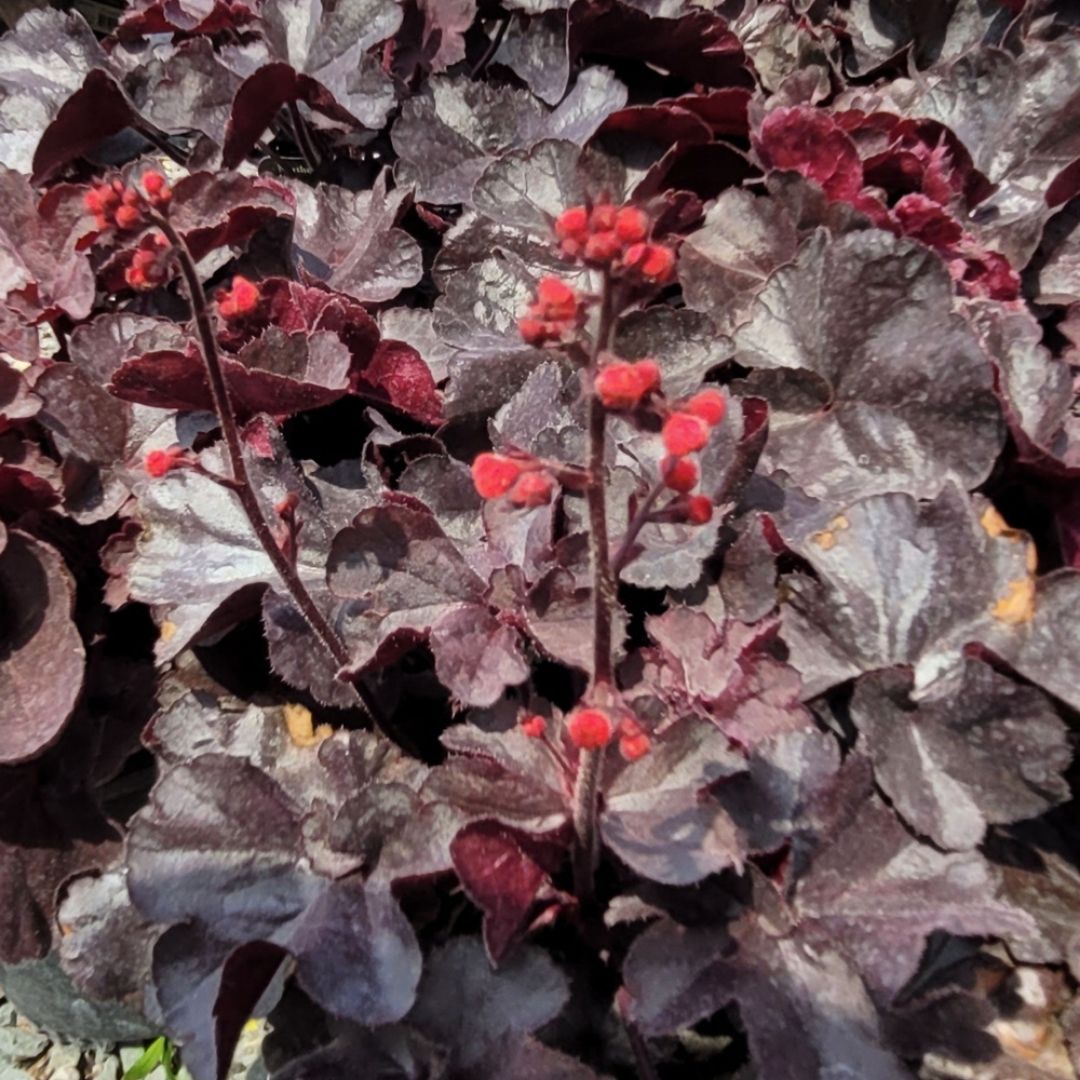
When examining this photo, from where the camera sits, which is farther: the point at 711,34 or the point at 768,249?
the point at 711,34

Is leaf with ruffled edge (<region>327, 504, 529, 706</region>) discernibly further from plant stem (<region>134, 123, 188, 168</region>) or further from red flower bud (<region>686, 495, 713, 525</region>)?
plant stem (<region>134, 123, 188, 168</region>)

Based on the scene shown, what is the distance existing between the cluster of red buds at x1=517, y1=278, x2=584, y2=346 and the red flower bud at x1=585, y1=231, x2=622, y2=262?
24 millimetres

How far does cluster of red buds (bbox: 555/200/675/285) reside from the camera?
0.52 meters

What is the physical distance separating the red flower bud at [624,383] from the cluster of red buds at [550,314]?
0.15ft

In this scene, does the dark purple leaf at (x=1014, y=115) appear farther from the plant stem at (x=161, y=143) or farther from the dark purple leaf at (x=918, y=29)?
the plant stem at (x=161, y=143)

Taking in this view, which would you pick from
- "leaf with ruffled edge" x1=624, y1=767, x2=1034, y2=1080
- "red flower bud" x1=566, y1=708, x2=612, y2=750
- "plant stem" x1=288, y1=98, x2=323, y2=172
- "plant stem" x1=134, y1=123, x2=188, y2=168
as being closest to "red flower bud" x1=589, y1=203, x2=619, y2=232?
"red flower bud" x1=566, y1=708, x2=612, y2=750

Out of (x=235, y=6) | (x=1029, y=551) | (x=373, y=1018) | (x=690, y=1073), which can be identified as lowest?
(x=690, y=1073)

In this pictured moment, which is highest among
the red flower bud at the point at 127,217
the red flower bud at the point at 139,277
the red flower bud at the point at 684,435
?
the red flower bud at the point at 127,217

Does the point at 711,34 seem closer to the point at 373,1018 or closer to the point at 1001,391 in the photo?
the point at 1001,391

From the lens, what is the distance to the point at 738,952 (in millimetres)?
760

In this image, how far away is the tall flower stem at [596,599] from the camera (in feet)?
1.79

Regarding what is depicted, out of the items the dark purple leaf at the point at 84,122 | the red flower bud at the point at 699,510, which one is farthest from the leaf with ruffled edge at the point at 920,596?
the dark purple leaf at the point at 84,122

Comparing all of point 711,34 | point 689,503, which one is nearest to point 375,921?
point 689,503

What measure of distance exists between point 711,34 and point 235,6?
2.27ft
